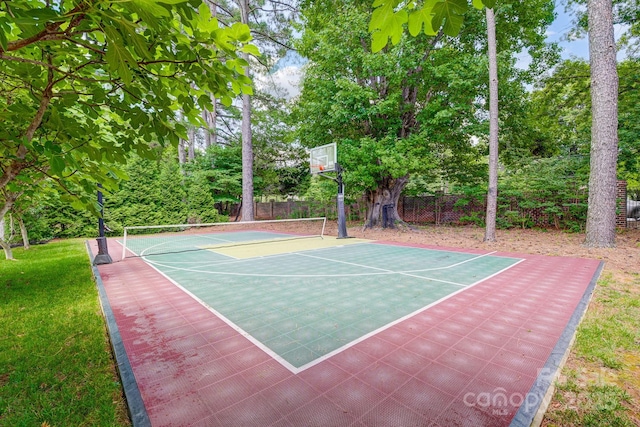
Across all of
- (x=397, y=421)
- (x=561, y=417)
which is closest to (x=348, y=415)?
(x=397, y=421)

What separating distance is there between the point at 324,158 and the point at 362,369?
985cm

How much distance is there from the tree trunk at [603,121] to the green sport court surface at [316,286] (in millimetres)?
3266

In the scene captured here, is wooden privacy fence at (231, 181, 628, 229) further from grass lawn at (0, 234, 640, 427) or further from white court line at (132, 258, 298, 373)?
white court line at (132, 258, 298, 373)

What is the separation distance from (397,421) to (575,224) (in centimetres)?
1338

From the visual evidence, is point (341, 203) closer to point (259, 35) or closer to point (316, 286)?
point (316, 286)

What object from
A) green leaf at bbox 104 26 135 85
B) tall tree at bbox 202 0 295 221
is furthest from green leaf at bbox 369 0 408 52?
tall tree at bbox 202 0 295 221

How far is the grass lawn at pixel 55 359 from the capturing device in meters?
2.03

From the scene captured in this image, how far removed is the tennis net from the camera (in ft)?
31.3

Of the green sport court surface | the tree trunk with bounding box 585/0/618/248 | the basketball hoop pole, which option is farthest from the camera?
the basketball hoop pole

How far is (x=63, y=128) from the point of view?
1.62 m

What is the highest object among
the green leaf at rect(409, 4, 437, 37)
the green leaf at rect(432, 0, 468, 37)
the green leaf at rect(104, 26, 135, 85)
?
the green leaf at rect(409, 4, 437, 37)

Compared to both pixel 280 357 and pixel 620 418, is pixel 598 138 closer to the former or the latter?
pixel 620 418

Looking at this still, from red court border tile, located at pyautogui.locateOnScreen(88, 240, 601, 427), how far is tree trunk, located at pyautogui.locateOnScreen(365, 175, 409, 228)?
29.4ft

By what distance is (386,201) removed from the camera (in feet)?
42.9
